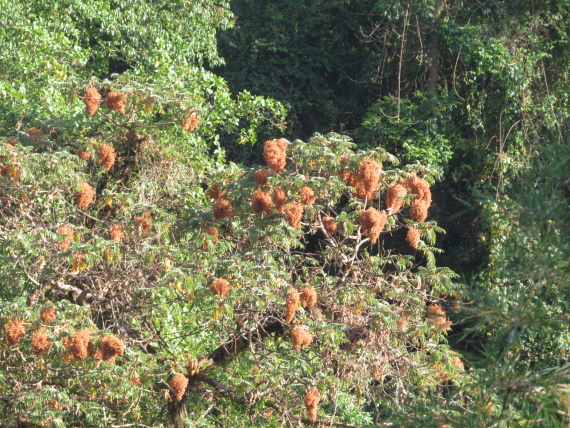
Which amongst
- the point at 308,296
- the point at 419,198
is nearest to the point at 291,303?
the point at 308,296

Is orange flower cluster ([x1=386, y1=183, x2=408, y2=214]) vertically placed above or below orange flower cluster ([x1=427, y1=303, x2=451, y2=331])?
above

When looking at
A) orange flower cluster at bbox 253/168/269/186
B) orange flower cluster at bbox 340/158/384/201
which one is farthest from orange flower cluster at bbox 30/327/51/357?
orange flower cluster at bbox 340/158/384/201

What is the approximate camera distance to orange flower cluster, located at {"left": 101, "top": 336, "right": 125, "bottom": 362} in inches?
159

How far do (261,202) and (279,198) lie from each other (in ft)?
0.52

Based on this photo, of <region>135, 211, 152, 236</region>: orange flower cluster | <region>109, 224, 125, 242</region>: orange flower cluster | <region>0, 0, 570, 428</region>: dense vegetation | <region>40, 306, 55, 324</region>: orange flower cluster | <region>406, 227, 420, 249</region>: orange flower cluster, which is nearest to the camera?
<region>0, 0, 570, 428</region>: dense vegetation

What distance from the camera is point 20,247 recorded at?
14.2 feet

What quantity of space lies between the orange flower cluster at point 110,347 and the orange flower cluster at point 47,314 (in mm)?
282

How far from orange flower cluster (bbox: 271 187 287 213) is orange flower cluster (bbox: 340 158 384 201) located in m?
0.47

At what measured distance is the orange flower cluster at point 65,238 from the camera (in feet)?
14.2

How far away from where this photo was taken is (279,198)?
439cm

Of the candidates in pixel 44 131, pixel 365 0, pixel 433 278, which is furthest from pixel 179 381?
pixel 365 0

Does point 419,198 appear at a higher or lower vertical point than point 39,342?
higher

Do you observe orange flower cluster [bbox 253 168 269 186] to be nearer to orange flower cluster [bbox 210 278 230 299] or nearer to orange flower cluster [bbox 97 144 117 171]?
orange flower cluster [bbox 210 278 230 299]

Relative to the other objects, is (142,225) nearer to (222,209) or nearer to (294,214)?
(222,209)
